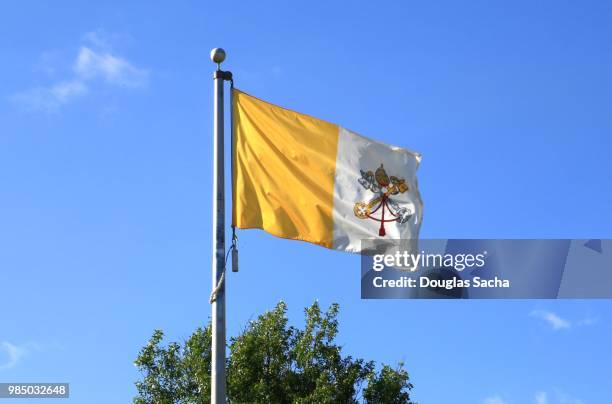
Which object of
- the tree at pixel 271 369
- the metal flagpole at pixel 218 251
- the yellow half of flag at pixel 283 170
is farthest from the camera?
the tree at pixel 271 369

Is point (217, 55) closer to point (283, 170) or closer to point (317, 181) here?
point (283, 170)

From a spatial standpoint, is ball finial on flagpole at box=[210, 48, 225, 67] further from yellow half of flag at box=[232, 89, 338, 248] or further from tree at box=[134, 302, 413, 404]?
tree at box=[134, 302, 413, 404]

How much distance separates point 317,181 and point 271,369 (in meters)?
23.8

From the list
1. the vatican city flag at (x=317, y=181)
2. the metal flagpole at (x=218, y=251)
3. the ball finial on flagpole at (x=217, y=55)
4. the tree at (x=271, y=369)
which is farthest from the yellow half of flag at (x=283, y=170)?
the tree at (x=271, y=369)

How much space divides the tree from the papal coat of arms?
22047 millimetres

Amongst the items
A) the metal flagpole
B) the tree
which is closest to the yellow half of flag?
the metal flagpole

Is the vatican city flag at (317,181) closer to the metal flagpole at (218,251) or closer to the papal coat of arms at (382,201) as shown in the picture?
the papal coat of arms at (382,201)

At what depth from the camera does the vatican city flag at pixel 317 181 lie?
14125 millimetres

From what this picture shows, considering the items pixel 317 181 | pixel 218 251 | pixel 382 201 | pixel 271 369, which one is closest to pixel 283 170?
pixel 317 181

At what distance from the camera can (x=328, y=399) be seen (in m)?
35.3

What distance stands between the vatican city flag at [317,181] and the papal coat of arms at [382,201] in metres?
0.02

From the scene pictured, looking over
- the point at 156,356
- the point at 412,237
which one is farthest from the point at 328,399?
the point at 412,237

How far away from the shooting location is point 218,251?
13320mm

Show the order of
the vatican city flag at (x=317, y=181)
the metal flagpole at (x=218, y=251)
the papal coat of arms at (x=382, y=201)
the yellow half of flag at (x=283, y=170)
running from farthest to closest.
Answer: the papal coat of arms at (x=382, y=201), the vatican city flag at (x=317, y=181), the yellow half of flag at (x=283, y=170), the metal flagpole at (x=218, y=251)
